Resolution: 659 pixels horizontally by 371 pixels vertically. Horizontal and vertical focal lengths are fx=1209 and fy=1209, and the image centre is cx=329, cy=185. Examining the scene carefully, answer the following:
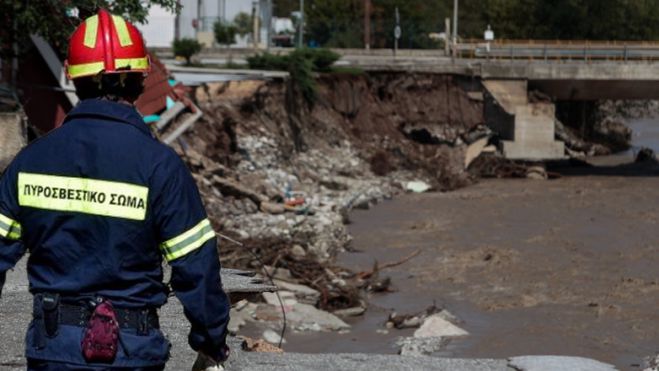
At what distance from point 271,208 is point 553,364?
17070 mm

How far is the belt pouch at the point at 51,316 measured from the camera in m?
4.04

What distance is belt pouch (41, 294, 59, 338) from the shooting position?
4035 mm

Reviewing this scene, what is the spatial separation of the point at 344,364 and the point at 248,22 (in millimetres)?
61360

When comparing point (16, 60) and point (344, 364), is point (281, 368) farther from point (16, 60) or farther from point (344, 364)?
point (16, 60)

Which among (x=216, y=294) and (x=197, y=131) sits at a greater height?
(x=216, y=294)

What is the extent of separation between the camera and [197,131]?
90.7 ft

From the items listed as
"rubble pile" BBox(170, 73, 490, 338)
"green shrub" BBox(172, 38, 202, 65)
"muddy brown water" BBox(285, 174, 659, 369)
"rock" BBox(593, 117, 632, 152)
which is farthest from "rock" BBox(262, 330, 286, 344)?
"rock" BBox(593, 117, 632, 152)

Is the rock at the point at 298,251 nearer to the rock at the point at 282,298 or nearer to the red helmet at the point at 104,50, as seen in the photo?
the rock at the point at 282,298

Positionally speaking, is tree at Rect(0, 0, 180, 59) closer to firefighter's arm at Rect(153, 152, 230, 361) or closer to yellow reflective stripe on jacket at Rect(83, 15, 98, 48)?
yellow reflective stripe on jacket at Rect(83, 15, 98, 48)

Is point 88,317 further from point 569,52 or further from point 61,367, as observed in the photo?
point 569,52

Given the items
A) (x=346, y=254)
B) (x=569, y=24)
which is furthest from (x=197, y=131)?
(x=569, y=24)

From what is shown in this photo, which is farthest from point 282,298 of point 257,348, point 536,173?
point 536,173

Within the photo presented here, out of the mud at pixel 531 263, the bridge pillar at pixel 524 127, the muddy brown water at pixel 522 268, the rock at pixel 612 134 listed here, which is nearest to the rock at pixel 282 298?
the muddy brown water at pixel 522 268

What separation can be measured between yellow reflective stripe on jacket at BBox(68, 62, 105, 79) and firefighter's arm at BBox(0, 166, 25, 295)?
400 millimetres
